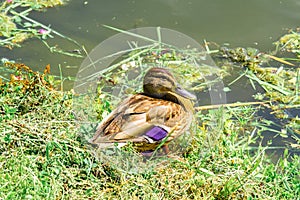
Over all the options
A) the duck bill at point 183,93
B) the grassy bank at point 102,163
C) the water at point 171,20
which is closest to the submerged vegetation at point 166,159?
the grassy bank at point 102,163

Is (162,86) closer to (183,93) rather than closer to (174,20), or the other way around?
(183,93)

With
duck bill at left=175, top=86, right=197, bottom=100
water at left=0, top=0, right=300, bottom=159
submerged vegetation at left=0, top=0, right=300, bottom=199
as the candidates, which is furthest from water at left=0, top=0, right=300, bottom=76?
duck bill at left=175, top=86, right=197, bottom=100

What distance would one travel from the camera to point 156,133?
365cm

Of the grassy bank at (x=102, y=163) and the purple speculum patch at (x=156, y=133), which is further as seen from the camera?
the purple speculum patch at (x=156, y=133)

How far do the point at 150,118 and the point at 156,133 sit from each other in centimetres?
12

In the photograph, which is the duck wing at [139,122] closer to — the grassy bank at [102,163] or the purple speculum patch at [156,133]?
the purple speculum patch at [156,133]

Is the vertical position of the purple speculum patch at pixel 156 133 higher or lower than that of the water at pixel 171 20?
lower

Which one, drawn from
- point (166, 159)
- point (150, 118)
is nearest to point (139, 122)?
point (150, 118)

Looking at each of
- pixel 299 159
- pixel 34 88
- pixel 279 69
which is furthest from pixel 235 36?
pixel 34 88

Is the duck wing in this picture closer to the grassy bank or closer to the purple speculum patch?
the purple speculum patch

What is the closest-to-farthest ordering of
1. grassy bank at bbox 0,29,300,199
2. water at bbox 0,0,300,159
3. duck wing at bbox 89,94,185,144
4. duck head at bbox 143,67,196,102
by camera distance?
grassy bank at bbox 0,29,300,199, duck wing at bbox 89,94,185,144, duck head at bbox 143,67,196,102, water at bbox 0,0,300,159

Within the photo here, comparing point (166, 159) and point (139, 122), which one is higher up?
point (139, 122)

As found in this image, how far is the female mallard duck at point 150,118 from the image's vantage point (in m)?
3.62

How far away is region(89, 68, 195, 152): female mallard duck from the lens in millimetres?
3621
